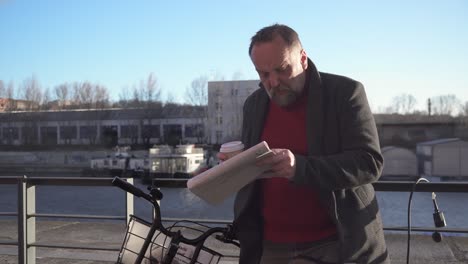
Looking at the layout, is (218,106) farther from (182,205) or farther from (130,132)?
(182,205)

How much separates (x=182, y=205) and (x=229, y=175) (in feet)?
A: 64.2

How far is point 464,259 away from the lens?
6.23m

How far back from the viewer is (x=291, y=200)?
192 centimetres

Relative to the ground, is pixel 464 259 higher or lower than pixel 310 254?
lower

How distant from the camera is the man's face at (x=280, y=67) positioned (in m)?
1.78

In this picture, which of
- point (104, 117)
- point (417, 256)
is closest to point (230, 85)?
point (104, 117)

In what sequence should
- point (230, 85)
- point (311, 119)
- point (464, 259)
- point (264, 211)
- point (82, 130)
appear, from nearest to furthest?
point (311, 119) → point (264, 211) → point (464, 259) → point (230, 85) → point (82, 130)

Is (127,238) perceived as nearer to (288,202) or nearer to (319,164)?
(288,202)

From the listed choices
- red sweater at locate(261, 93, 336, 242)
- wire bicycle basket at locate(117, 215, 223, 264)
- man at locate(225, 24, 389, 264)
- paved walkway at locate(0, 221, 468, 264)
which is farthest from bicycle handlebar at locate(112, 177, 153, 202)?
paved walkway at locate(0, 221, 468, 264)

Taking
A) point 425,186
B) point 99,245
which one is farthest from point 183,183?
point 99,245

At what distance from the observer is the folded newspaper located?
1550mm

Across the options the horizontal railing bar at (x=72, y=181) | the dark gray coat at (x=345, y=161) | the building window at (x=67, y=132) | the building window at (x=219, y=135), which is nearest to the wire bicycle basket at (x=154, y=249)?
the dark gray coat at (x=345, y=161)

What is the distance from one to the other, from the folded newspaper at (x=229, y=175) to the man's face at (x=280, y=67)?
1.10ft

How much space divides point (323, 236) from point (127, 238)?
0.88 m
